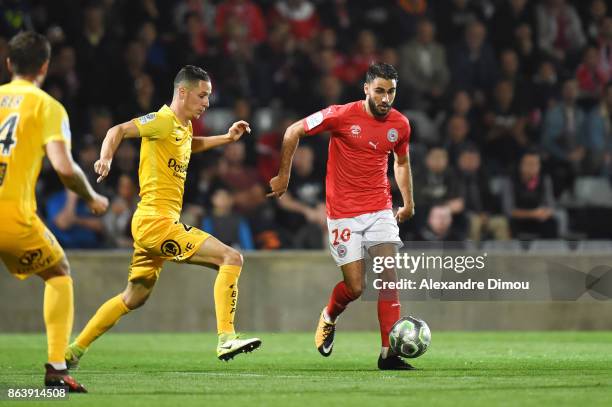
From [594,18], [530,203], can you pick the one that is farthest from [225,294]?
[594,18]

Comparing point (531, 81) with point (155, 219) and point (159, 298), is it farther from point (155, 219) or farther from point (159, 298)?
point (155, 219)

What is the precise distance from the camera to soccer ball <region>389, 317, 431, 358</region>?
30.9 ft

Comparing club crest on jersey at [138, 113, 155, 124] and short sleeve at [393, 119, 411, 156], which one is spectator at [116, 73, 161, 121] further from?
club crest on jersey at [138, 113, 155, 124]

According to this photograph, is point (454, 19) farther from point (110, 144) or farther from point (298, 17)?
point (110, 144)

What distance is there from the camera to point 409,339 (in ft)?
30.9

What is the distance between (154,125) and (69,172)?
220cm

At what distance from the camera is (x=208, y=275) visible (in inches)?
592

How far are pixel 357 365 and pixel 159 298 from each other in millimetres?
5417

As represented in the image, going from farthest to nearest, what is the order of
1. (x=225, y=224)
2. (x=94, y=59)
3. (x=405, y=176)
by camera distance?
(x=94, y=59) < (x=225, y=224) < (x=405, y=176)

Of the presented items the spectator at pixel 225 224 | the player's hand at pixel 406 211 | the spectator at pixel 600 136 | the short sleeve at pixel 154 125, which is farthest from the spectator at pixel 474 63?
the short sleeve at pixel 154 125

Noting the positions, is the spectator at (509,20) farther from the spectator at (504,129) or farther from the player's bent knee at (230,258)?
the player's bent knee at (230,258)

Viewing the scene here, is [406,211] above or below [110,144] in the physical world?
below

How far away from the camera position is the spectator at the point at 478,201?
15961 millimetres

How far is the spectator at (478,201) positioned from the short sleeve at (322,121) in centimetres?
607
